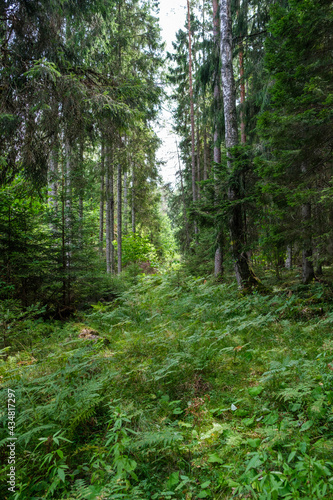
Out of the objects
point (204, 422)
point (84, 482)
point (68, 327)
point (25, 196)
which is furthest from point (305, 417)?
point (25, 196)

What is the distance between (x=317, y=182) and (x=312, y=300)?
237 centimetres

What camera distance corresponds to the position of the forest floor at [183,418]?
1834 millimetres

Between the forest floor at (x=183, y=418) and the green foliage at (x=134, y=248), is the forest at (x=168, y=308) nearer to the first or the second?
the forest floor at (x=183, y=418)

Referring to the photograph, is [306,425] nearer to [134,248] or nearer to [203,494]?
[203,494]

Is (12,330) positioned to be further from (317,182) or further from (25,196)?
(317,182)

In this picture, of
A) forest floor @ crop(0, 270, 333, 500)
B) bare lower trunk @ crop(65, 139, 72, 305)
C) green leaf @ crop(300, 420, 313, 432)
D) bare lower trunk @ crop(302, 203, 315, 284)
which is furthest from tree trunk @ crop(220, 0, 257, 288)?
green leaf @ crop(300, 420, 313, 432)

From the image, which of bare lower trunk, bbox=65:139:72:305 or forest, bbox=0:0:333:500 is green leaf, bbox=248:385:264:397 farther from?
bare lower trunk, bbox=65:139:72:305

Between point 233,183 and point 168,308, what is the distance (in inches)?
136

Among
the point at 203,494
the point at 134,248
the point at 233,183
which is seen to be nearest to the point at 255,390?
the point at 203,494

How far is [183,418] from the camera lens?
265 centimetres

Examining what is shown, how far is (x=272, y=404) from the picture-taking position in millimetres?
2477

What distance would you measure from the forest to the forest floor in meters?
0.02

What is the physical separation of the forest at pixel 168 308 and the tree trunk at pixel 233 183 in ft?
0.16

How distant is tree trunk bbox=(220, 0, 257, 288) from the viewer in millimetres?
6372
